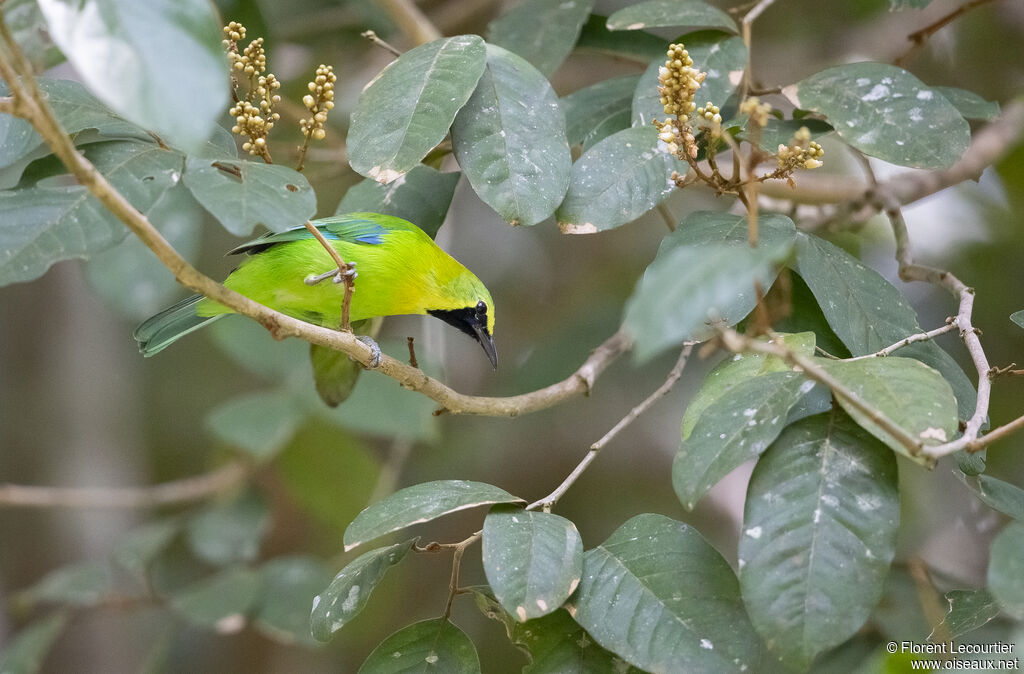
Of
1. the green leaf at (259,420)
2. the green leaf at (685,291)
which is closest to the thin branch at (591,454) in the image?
the green leaf at (685,291)

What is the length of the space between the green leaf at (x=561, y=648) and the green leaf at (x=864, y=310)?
670 millimetres

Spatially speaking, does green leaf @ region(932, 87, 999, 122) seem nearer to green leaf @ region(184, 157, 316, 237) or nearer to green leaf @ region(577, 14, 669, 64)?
green leaf @ region(577, 14, 669, 64)

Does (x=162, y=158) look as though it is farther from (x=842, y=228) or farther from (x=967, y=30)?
(x=967, y=30)

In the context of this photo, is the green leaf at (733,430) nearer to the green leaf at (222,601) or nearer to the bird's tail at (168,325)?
the bird's tail at (168,325)

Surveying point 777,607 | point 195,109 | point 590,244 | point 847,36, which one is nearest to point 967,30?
point 847,36

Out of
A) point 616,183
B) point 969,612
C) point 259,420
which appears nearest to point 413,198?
point 616,183

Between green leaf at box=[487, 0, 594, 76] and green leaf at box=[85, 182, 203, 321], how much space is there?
1.00 meters

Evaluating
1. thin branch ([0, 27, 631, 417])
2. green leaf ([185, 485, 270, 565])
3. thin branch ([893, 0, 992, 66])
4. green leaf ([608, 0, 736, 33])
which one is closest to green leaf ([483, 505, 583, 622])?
thin branch ([0, 27, 631, 417])

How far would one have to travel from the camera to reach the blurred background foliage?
122 inches

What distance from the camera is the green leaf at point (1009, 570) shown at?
3.62 ft

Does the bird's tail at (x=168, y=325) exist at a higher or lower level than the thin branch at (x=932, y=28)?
lower

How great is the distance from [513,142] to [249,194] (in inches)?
22.3

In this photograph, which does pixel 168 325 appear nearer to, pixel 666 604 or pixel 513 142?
pixel 513 142

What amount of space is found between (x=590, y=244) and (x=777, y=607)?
3495 mm
